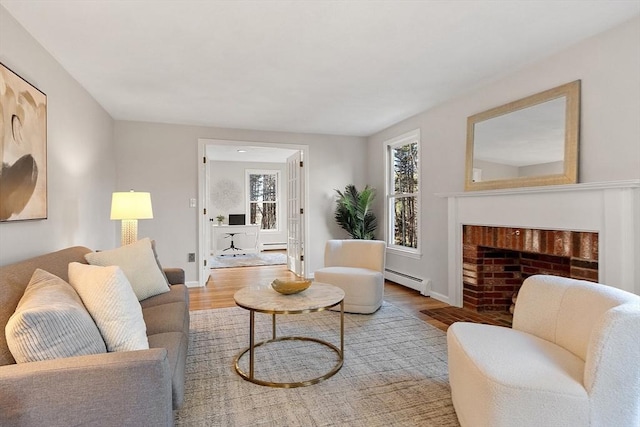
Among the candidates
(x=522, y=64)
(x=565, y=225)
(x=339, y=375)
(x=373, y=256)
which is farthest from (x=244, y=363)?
(x=522, y=64)

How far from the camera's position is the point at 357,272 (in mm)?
3580

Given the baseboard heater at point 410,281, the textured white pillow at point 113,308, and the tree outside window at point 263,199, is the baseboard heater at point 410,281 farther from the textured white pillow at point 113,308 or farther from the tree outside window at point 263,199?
the tree outside window at point 263,199

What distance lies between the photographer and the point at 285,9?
2.06 metres

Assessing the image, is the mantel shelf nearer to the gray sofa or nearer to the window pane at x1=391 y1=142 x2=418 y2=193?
the window pane at x1=391 y1=142 x2=418 y2=193

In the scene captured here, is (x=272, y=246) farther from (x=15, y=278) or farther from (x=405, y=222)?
(x=15, y=278)

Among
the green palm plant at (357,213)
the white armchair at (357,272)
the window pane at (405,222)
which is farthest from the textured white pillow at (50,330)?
the green palm plant at (357,213)

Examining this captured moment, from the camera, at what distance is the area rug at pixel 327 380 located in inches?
70.9

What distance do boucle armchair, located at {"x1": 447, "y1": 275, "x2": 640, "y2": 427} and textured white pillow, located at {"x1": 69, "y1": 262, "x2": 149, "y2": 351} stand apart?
1434 mm

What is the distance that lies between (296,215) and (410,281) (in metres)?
2.16

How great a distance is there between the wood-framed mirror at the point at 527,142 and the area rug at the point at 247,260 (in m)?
4.53

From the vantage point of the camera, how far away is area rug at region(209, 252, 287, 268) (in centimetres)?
685

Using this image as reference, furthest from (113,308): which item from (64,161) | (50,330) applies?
(64,161)

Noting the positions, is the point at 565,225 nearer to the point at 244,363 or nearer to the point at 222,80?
the point at 244,363

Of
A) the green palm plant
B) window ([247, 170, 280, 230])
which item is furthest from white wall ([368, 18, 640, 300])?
window ([247, 170, 280, 230])
